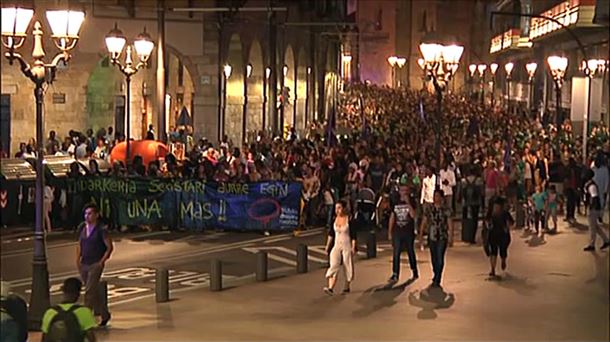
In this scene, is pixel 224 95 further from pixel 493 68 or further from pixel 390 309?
pixel 493 68

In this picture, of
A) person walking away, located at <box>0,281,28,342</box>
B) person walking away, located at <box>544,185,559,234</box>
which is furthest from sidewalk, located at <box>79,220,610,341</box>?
person walking away, located at <box>544,185,559,234</box>

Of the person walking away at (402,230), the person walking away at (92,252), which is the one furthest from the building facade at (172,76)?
the person walking away at (92,252)

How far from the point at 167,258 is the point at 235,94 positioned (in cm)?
2525

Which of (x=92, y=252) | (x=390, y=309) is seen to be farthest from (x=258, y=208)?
(x=92, y=252)

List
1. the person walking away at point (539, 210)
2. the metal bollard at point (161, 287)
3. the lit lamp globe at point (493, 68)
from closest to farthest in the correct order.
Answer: the metal bollard at point (161, 287) → the person walking away at point (539, 210) → the lit lamp globe at point (493, 68)

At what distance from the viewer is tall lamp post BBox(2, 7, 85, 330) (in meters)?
15.0

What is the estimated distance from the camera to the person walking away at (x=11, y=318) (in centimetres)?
1032

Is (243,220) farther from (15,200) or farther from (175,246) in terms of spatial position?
(15,200)

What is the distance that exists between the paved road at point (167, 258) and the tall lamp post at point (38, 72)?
2.11 metres

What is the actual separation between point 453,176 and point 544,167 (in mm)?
4046

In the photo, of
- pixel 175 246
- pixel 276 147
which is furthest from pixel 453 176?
pixel 276 147

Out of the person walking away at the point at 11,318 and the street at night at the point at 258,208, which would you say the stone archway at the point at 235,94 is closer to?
the street at night at the point at 258,208

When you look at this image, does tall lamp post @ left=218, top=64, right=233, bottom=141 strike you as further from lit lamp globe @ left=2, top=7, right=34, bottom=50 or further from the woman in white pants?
lit lamp globe @ left=2, top=7, right=34, bottom=50

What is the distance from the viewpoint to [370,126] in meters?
48.3
